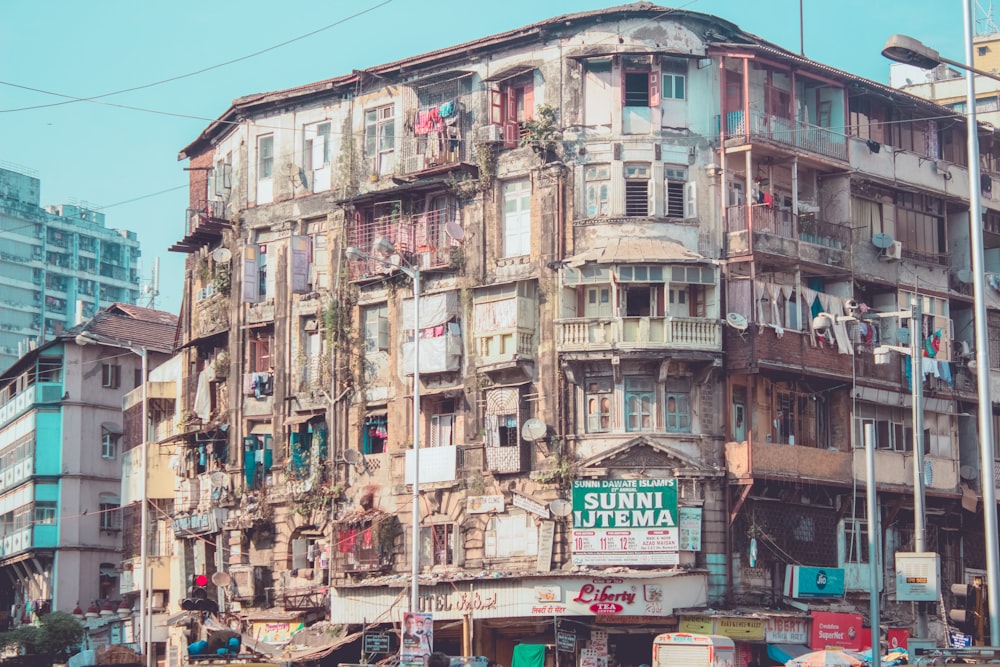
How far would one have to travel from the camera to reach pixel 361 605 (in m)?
46.7

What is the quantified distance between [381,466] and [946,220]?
1932cm

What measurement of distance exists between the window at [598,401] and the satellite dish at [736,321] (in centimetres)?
348

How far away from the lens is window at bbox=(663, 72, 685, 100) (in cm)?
4547

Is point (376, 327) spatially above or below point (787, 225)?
below

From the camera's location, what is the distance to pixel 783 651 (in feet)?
141

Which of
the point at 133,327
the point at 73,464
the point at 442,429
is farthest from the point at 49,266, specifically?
the point at 442,429

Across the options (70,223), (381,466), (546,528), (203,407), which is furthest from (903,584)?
(70,223)

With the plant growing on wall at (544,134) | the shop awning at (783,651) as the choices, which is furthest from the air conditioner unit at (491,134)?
the shop awning at (783,651)

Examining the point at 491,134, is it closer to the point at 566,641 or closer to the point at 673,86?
the point at 673,86

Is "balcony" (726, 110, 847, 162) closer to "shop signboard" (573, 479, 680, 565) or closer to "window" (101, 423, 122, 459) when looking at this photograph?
"shop signboard" (573, 479, 680, 565)

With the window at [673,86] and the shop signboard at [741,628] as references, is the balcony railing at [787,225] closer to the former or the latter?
the window at [673,86]

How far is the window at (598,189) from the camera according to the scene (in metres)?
45.1

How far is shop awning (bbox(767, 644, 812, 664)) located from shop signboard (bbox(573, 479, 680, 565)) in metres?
3.49

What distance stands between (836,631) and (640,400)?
802 centimetres
